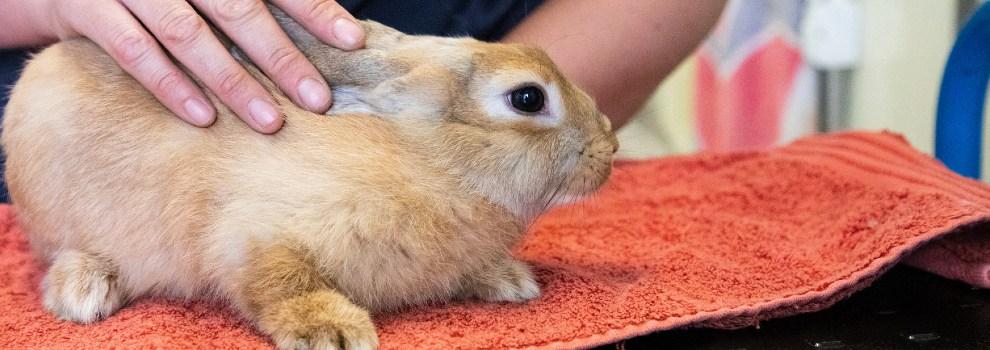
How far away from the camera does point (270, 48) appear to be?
37.1 inches

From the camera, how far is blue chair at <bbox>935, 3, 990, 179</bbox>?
1434mm

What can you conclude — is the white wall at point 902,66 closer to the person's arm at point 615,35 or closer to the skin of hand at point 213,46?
the person's arm at point 615,35

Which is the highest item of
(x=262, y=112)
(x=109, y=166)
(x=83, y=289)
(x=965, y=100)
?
(x=965, y=100)

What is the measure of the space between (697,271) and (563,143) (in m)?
0.24

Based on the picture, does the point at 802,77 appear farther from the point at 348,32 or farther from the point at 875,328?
the point at 348,32

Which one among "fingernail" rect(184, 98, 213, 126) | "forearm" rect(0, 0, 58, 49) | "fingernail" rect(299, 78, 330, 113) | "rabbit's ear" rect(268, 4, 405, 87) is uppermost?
"rabbit's ear" rect(268, 4, 405, 87)

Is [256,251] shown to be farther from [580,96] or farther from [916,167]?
[916,167]

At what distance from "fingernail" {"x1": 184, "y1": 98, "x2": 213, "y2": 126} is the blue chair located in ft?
3.65

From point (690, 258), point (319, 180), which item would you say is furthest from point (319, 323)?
point (690, 258)

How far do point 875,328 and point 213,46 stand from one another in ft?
2.36

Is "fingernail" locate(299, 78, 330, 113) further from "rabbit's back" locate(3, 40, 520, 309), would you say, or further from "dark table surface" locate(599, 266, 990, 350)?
"dark table surface" locate(599, 266, 990, 350)

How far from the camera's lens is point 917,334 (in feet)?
2.97

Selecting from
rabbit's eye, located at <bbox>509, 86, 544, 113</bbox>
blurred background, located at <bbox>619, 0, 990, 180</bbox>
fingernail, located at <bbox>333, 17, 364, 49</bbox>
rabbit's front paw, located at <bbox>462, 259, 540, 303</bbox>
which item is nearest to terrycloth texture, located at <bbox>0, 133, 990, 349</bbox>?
rabbit's front paw, located at <bbox>462, 259, 540, 303</bbox>

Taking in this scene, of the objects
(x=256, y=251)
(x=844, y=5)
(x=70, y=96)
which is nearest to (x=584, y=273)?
(x=256, y=251)
